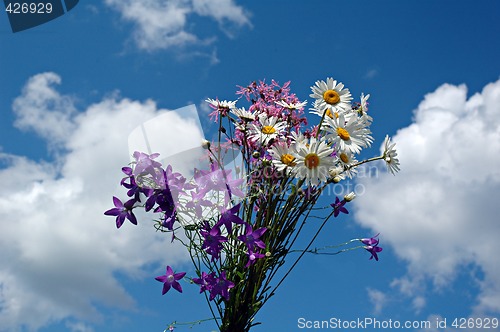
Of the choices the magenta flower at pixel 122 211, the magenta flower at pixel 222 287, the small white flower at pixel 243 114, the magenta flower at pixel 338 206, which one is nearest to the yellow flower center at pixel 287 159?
the small white flower at pixel 243 114

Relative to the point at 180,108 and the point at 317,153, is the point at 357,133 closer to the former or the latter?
the point at 317,153

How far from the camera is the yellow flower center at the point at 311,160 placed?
6.88 ft

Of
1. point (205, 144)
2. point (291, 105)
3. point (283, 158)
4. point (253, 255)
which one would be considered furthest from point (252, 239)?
point (291, 105)

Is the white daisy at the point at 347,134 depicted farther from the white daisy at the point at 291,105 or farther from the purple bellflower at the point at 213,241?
the purple bellflower at the point at 213,241

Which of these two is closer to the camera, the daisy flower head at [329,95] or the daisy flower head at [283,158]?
the daisy flower head at [283,158]

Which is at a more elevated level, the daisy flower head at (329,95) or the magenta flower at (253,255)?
the daisy flower head at (329,95)

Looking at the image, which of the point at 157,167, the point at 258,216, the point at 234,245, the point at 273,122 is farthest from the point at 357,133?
the point at 157,167

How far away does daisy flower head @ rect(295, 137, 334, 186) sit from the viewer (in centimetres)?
209

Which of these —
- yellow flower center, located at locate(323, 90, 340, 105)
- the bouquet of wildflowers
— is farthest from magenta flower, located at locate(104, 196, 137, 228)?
yellow flower center, located at locate(323, 90, 340, 105)

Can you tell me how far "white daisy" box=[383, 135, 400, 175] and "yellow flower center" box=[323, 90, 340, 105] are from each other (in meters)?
0.26

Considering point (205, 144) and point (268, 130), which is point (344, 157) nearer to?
point (268, 130)

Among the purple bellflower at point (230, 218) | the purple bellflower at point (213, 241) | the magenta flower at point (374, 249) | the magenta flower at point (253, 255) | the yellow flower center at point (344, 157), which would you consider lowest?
the magenta flower at point (253, 255)

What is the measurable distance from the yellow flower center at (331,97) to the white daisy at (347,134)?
128 mm

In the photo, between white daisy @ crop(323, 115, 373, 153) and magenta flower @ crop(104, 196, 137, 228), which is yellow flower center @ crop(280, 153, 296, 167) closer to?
white daisy @ crop(323, 115, 373, 153)
